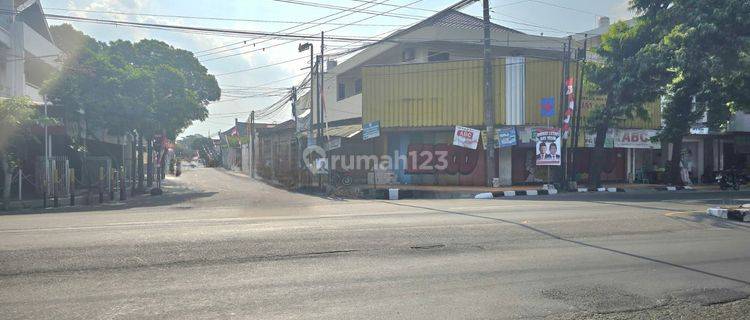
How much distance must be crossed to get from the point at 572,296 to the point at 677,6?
17.1 metres

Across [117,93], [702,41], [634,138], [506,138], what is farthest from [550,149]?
[117,93]

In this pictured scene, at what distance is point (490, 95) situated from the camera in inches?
834

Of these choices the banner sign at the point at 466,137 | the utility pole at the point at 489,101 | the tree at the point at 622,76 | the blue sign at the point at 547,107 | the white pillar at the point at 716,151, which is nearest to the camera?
the tree at the point at 622,76

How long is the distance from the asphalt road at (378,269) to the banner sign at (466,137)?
12590mm

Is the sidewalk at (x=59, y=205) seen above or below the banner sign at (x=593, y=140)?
below

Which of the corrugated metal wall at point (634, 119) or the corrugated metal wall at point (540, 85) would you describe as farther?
the corrugated metal wall at point (634, 119)

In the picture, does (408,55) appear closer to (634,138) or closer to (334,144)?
(334,144)

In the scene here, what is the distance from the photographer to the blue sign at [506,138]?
22.9m

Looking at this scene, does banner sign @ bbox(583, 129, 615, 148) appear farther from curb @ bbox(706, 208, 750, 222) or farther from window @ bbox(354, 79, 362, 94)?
window @ bbox(354, 79, 362, 94)

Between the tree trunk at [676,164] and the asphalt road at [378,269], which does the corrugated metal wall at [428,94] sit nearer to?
the tree trunk at [676,164]

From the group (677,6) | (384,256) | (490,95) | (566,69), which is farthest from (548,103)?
(384,256)

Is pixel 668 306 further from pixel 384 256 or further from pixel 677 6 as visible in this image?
pixel 677 6

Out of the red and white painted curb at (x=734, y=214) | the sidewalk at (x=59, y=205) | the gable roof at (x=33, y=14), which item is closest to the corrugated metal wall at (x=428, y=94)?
the sidewalk at (x=59, y=205)

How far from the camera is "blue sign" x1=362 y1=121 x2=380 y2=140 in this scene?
2467 cm
